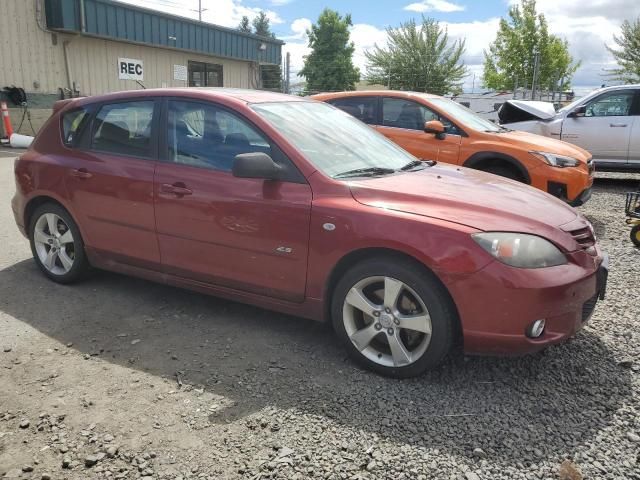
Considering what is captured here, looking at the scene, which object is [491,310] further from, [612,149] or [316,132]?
[612,149]

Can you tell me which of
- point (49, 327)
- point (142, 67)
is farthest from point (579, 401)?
point (142, 67)

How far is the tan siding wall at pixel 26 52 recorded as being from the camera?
14.1 metres

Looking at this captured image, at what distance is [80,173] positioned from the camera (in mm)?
4203

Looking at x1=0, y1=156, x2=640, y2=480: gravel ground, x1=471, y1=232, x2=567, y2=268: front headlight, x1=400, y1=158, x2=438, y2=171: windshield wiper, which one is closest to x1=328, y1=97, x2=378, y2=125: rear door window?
x1=400, y1=158, x2=438, y2=171: windshield wiper

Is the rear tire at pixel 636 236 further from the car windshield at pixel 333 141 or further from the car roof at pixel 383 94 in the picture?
the car roof at pixel 383 94

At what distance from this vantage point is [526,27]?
1491 inches

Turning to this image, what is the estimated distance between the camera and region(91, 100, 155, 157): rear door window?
3.99 m

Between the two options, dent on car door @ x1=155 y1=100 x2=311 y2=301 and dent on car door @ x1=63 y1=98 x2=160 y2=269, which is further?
dent on car door @ x1=63 y1=98 x2=160 y2=269

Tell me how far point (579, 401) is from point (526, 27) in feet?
132

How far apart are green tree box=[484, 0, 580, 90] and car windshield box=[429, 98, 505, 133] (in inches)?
1276

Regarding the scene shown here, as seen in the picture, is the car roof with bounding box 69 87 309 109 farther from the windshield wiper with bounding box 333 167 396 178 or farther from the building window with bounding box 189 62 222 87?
the building window with bounding box 189 62 222 87

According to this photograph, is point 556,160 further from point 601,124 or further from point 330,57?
point 330,57

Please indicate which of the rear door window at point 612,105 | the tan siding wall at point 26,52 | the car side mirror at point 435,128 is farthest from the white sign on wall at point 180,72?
the car side mirror at point 435,128

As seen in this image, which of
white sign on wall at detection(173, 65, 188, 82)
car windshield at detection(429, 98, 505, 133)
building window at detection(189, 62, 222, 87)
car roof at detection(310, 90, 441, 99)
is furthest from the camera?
building window at detection(189, 62, 222, 87)
